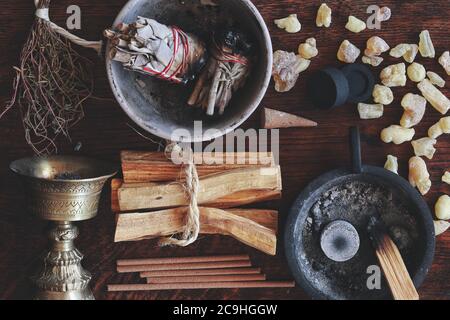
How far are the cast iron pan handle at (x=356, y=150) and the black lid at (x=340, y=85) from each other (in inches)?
2.7

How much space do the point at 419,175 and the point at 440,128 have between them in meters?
0.11

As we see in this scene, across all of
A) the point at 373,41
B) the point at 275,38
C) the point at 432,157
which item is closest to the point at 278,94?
the point at 275,38

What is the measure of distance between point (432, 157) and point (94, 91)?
0.70 meters

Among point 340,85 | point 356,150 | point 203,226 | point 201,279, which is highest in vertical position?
point 340,85

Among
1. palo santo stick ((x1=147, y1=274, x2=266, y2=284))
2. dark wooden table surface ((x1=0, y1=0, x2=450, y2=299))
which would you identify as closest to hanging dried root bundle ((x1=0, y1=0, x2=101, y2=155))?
dark wooden table surface ((x1=0, y1=0, x2=450, y2=299))

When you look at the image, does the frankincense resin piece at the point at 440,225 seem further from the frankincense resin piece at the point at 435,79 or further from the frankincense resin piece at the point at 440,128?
the frankincense resin piece at the point at 435,79

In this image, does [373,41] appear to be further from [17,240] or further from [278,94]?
[17,240]

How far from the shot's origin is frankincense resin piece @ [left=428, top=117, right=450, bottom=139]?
137 cm

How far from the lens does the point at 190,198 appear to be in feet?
4.20

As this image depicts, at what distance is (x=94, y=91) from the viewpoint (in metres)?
1.34

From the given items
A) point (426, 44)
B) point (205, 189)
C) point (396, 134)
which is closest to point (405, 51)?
point (426, 44)

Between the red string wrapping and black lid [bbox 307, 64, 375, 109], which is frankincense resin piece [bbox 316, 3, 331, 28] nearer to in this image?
black lid [bbox 307, 64, 375, 109]

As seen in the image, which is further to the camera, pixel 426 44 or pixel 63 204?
pixel 426 44

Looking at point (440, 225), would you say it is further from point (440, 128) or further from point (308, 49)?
point (308, 49)
